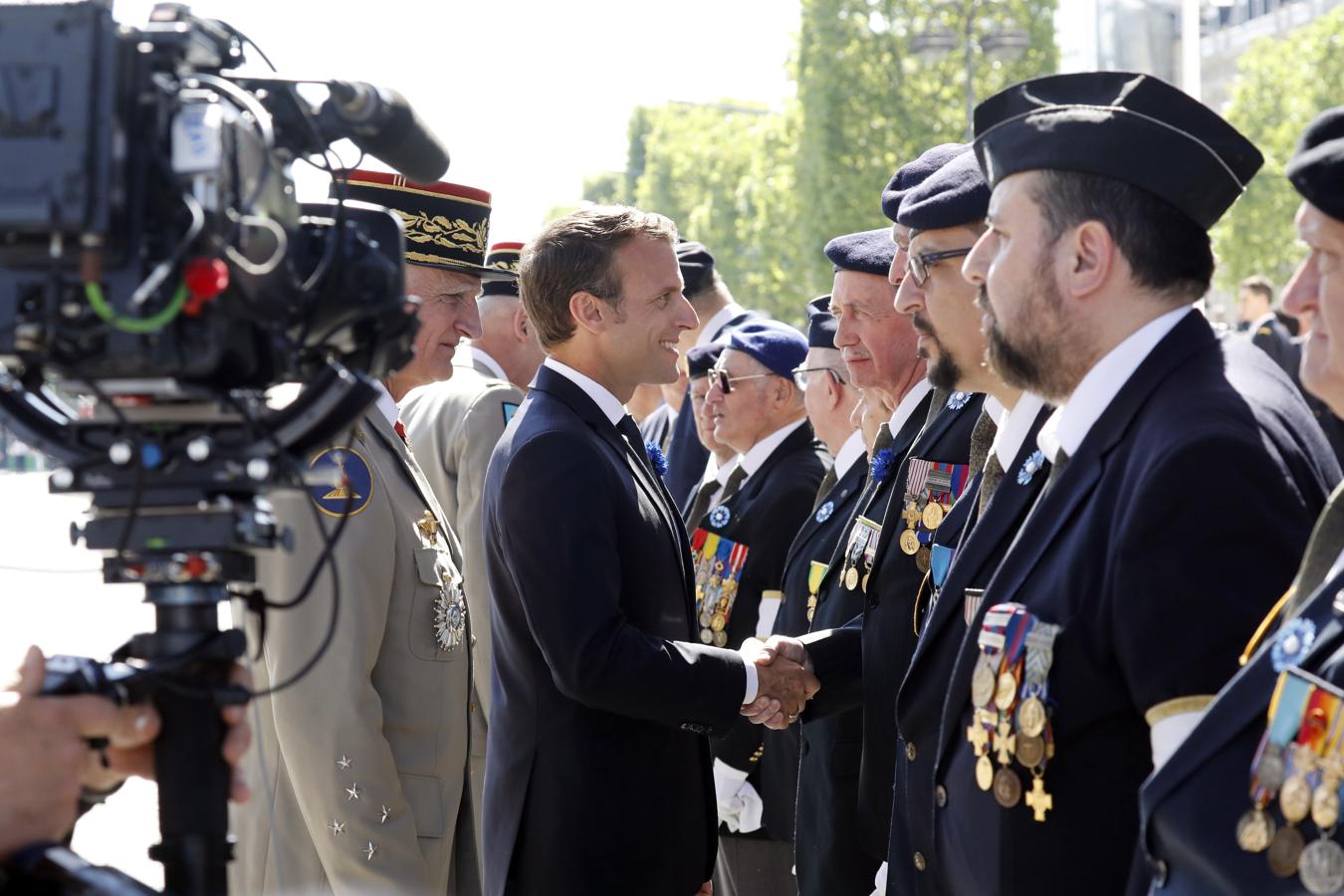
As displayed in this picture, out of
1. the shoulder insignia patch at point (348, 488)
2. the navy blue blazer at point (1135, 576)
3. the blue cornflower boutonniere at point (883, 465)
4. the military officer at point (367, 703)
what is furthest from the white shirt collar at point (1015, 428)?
the shoulder insignia patch at point (348, 488)

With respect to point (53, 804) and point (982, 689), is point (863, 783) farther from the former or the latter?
point (53, 804)

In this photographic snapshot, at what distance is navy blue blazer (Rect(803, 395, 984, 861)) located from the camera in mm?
3896

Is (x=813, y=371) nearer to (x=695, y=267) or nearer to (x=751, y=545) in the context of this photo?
(x=751, y=545)

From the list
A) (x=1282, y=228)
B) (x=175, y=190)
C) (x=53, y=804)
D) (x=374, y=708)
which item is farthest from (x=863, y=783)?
(x=1282, y=228)

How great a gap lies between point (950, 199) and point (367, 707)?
1.89m

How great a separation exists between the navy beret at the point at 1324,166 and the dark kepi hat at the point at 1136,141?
0.39 meters

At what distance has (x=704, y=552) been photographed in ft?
18.9

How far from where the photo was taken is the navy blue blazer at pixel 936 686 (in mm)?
2994

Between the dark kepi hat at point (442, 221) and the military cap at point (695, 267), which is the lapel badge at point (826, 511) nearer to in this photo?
the dark kepi hat at point (442, 221)

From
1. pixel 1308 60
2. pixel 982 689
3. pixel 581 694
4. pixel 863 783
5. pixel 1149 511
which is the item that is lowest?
pixel 863 783

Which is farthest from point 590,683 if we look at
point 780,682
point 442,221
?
point 442,221

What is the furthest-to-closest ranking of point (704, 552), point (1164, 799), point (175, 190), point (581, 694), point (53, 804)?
point (704, 552) < point (581, 694) < point (1164, 799) < point (53, 804) < point (175, 190)

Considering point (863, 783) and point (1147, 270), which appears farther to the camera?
point (863, 783)

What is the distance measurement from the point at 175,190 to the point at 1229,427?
1.61m
